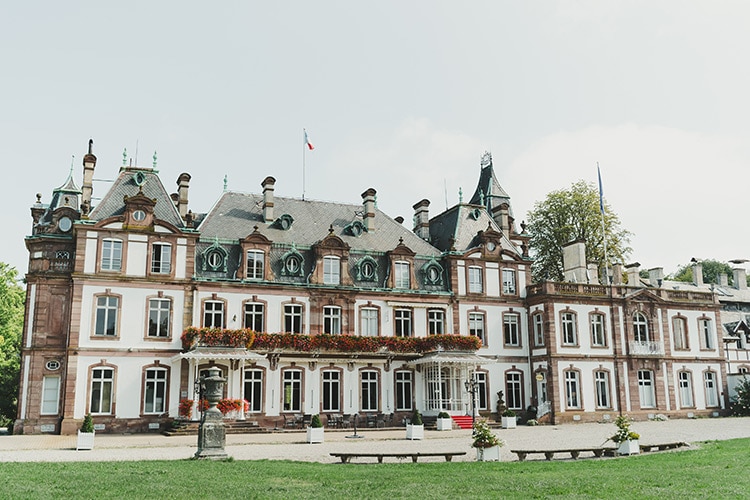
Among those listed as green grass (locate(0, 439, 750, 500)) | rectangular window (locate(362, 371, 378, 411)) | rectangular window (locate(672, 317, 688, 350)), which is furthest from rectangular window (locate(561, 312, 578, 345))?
green grass (locate(0, 439, 750, 500))

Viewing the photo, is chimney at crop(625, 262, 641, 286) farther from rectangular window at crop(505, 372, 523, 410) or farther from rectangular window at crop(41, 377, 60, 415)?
rectangular window at crop(41, 377, 60, 415)

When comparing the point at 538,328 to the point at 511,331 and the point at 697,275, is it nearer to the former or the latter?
the point at 511,331

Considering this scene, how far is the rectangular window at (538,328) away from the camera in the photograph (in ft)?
125

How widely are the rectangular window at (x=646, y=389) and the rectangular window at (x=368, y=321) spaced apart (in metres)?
15.4

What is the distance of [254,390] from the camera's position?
107ft

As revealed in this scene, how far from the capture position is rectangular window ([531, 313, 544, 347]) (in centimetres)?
3809

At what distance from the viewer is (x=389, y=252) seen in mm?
36781

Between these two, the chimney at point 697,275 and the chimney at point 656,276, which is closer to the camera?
the chimney at point 656,276

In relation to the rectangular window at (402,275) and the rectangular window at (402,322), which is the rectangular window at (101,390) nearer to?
the rectangular window at (402,322)

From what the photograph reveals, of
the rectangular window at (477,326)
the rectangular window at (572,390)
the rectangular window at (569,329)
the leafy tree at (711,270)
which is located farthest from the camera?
the leafy tree at (711,270)

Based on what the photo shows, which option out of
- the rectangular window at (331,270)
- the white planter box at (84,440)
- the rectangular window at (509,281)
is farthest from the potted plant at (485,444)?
the rectangular window at (509,281)

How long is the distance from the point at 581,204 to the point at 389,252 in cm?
1983

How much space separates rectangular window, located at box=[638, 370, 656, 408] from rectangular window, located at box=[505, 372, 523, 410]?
6840 millimetres

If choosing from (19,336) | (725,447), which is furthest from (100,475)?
(19,336)
